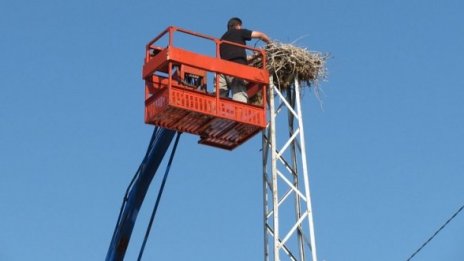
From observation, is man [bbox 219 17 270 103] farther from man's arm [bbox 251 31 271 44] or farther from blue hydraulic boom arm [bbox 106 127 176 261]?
blue hydraulic boom arm [bbox 106 127 176 261]

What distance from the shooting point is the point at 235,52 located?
1983 centimetres

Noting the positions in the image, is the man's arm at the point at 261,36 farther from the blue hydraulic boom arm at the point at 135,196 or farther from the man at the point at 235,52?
the blue hydraulic boom arm at the point at 135,196

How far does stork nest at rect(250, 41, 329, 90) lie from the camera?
66.3 ft

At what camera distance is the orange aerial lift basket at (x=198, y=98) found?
61.3 ft

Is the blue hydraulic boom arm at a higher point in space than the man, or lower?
lower

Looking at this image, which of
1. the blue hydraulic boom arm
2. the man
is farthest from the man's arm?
the blue hydraulic boom arm

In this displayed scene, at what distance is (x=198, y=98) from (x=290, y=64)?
7.00 ft

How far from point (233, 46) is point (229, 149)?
1.55m

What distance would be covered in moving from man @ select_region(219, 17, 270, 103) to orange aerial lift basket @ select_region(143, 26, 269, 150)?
225 millimetres

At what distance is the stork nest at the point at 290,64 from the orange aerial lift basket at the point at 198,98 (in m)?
0.49

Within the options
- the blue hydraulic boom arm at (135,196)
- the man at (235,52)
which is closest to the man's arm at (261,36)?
the man at (235,52)

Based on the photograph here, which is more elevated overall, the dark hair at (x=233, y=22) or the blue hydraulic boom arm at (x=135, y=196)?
the dark hair at (x=233, y=22)

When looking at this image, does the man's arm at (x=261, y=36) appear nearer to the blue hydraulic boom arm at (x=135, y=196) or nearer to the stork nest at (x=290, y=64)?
the stork nest at (x=290, y=64)

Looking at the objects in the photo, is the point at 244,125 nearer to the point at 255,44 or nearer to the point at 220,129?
the point at 220,129
